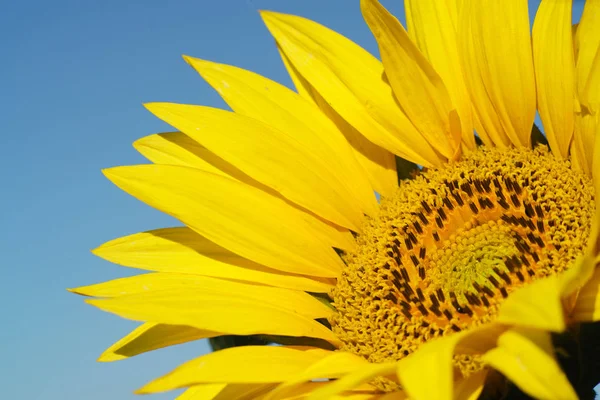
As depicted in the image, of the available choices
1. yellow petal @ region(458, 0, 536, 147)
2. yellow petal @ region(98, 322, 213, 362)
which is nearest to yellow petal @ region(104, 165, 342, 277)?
yellow petal @ region(98, 322, 213, 362)

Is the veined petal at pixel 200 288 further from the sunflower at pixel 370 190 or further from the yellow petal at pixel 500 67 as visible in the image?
the yellow petal at pixel 500 67

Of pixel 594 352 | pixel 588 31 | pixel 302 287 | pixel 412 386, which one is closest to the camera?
pixel 412 386

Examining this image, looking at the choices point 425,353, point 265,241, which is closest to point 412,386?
point 425,353

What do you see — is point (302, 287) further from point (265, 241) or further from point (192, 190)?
point (192, 190)

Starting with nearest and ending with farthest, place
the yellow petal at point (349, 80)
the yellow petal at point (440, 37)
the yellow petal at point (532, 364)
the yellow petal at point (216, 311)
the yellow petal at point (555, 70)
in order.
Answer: the yellow petal at point (532, 364) → the yellow petal at point (216, 311) → the yellow petal at point (555, 70) → the yellow petal at point (440, 37) → the yellow petal at point (349, 80)

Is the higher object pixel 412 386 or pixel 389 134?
pixel 389 134

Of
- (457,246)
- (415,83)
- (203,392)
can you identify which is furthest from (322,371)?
(415,83)

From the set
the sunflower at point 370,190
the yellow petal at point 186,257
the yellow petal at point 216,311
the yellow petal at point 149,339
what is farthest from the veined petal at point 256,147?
the yellow petal at point 149,339
